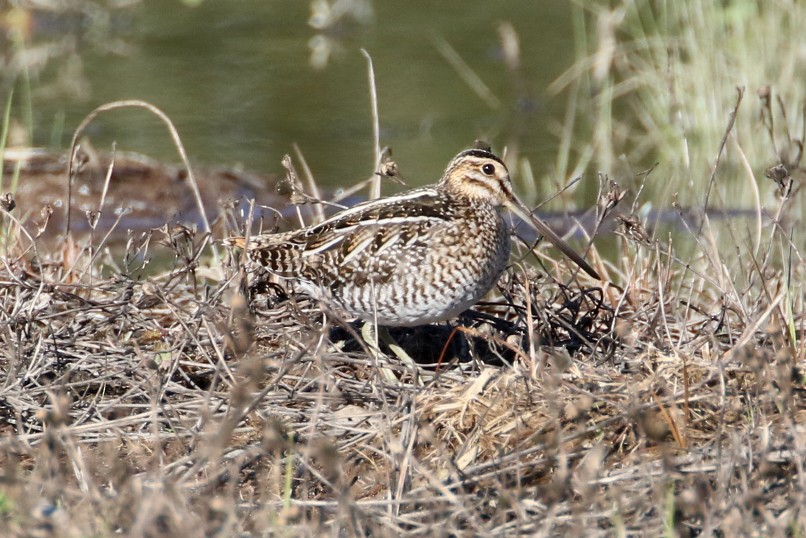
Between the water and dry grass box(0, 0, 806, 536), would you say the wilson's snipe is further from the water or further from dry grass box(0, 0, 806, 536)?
the water

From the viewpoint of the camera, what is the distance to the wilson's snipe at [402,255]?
4.16 meters

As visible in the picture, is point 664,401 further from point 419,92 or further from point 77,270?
point 419,92

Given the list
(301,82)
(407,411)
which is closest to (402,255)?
(407,411)

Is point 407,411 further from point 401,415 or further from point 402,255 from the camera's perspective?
point 402,255

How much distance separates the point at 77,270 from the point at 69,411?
1.04 m

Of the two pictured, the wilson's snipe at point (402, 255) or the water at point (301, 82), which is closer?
the wilson's snipe at point (402, 255)

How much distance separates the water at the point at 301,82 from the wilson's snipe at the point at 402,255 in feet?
10.9

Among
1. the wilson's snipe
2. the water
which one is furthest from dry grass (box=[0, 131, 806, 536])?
the water

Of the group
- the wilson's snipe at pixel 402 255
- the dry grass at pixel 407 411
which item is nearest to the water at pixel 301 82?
the wilson's snipe at pixel 402 255

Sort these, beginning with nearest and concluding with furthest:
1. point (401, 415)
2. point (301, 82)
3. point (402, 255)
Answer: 1. point (401, 415)
2. point (402, 255)
3. point (301, 82)

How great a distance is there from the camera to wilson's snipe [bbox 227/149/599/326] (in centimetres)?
416

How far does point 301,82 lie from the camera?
416 inches

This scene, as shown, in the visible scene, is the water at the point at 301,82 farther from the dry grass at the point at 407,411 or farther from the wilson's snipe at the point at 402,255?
the dry grass at the point at 407,411

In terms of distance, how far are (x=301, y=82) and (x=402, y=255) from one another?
655cm
